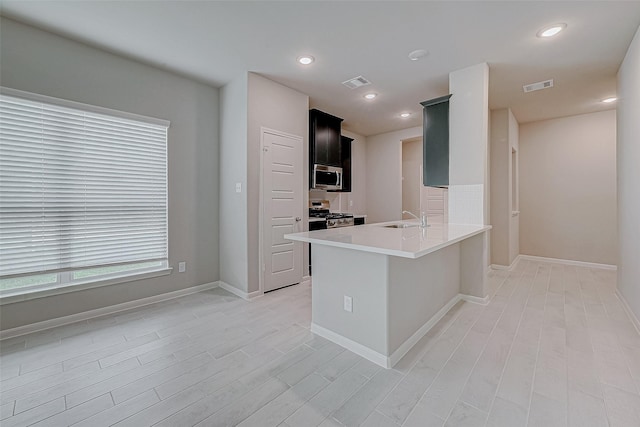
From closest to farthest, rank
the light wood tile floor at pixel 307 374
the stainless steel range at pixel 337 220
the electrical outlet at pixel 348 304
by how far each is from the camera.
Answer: the light wood tile floor at pixel 307 374
the electrical outlet at pixel 348 304
the stainless steel range at pixel 337 220

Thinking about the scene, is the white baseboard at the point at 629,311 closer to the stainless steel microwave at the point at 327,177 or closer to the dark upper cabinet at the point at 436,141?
the dark upper cabinet at the point at 436,141

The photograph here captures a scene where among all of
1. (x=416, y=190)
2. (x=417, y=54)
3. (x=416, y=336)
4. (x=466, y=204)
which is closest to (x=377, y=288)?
(x=416, y=336)

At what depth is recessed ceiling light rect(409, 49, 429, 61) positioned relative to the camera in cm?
276

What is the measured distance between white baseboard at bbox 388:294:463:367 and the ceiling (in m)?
2.59

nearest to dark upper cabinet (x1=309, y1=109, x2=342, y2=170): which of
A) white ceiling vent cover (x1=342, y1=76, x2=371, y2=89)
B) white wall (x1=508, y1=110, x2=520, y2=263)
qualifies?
white ceiling vent cover (x1=342, y1=76, x2=371, y2=89)

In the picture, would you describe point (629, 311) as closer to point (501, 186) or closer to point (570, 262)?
point (501, 186)

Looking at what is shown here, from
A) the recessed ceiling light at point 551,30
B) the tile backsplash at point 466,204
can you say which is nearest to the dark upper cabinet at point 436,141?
the tile backsplash at point 466,204

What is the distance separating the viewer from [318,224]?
175 inches

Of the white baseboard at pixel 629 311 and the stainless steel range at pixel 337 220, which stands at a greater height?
the stainless steel range at pixel 337 220

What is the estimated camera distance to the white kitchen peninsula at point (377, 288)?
1904mm

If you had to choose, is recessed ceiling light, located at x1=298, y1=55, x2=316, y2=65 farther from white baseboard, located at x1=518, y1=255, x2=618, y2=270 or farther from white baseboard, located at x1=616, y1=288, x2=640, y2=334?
white baseboard, located at x1=518, y1=255, x2=618, y2=270

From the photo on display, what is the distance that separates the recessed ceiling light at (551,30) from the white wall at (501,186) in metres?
2.20

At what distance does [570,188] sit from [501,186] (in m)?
1.51

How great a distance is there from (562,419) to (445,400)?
57 cm
